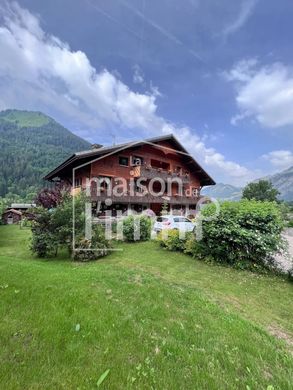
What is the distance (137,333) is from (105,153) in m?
22.3

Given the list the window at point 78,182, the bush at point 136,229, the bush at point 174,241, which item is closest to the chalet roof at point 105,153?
the window at point 78,182

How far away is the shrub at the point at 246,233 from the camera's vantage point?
9758 mm

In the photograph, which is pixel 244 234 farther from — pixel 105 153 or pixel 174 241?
pixel 105 153

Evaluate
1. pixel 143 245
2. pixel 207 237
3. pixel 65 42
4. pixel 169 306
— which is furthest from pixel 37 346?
pixel 65 42

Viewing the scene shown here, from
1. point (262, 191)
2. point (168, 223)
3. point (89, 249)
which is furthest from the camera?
point (262, 191)

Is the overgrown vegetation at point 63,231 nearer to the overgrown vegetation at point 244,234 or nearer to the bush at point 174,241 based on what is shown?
the bush at point 174,241

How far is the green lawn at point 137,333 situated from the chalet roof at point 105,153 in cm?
1711

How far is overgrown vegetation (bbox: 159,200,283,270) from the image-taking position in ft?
32.0

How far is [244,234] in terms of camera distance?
31.8 feet

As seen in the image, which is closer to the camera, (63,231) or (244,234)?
(244,234)

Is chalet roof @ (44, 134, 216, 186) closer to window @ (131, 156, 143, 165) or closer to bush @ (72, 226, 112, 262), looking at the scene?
window @ (131, 156, 143, 165)

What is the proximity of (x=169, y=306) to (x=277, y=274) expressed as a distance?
5990 mm

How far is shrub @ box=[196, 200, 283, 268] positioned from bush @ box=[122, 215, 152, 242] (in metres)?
5.51

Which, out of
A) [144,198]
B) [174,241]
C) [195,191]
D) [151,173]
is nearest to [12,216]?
[144,198]
